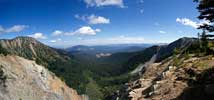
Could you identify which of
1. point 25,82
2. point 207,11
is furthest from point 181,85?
point 25,82

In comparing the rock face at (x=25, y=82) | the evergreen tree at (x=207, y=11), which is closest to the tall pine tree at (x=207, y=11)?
the evergreen tree at (x=207, y=11)

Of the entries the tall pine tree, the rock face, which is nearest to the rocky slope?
the tall pine tree

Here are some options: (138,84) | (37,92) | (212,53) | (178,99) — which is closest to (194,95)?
(178,99)

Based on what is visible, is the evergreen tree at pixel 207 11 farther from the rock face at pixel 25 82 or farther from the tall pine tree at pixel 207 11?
the rock face at pixel 25 82

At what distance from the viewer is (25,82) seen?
160m

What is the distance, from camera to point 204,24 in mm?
25969

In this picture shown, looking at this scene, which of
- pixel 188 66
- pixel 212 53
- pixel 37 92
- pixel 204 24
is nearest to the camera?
pixel 204 24

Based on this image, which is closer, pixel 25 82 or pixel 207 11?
pixel 207 11

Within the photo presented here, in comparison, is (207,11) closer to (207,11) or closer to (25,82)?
(207,11)

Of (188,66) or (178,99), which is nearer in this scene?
(178,99)

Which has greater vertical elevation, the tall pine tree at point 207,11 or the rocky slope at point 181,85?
the tall pine tree at point 207,11

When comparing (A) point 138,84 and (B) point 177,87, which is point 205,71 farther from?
(A) point 138,84

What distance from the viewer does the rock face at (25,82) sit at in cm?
15162

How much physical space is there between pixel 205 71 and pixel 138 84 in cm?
697
